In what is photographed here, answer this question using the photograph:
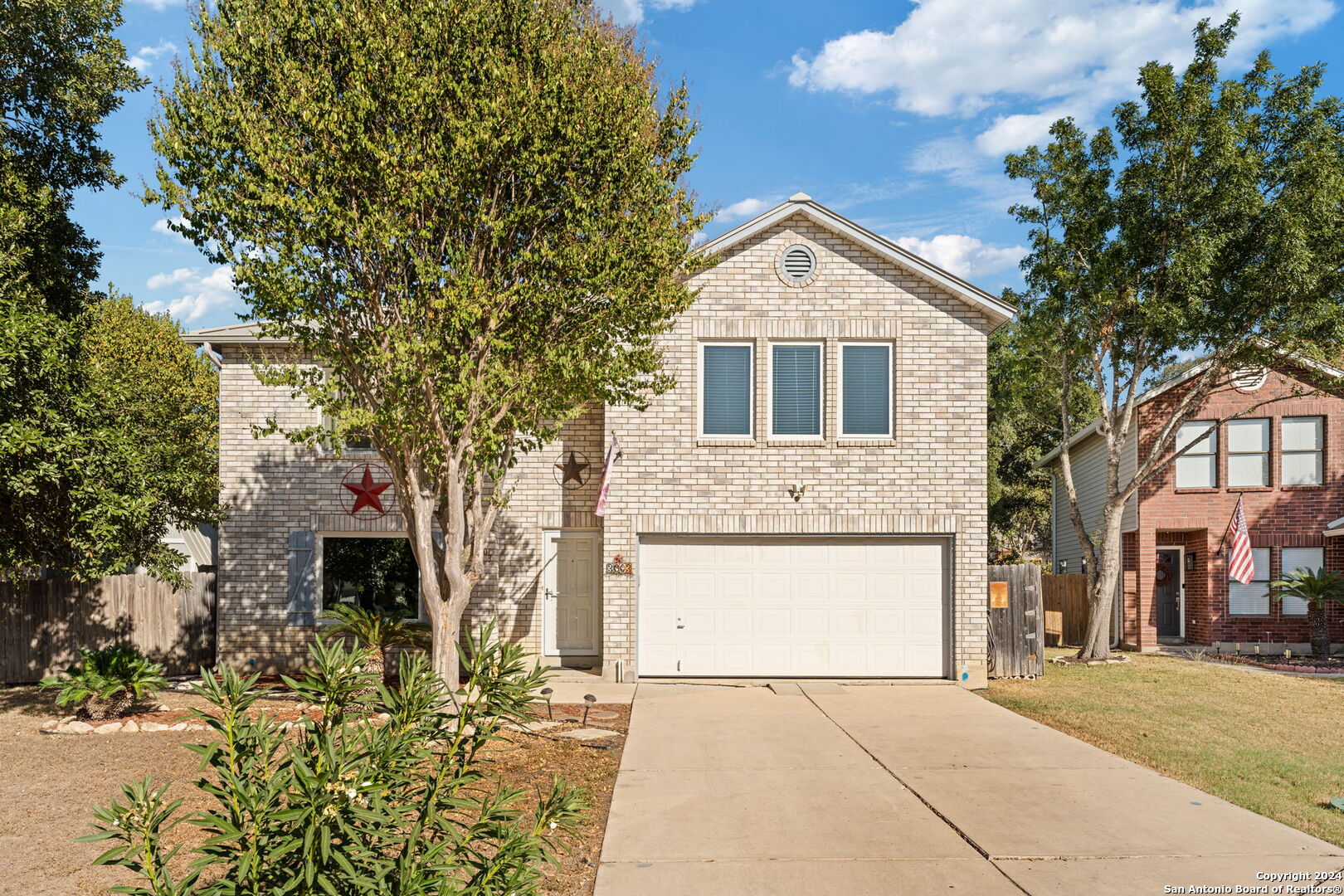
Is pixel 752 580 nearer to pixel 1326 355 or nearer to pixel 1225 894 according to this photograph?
pixel 1225 894

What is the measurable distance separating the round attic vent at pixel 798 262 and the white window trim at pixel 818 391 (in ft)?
3.33

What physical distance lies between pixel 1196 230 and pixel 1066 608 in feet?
31.5

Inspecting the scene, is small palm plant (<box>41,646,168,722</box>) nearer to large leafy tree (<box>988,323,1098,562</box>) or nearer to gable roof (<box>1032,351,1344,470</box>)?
gable roof (<box>1032,351,1344,470</box>)

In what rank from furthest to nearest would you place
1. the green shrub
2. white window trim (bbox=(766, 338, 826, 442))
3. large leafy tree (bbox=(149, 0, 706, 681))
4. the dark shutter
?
the dark shutter < white window trim (bbox=(766, 338, 826, 442)) < large leafy tree (bbox=(149, 0, 706, 681)) < the green shrub

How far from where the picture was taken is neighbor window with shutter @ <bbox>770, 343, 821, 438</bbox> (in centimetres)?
1510

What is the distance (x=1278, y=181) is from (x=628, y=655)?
14.0m

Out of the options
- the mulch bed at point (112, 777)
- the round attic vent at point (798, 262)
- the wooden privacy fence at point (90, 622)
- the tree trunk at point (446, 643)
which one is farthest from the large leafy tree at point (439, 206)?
the wooden privacy fence at point (90, 622)

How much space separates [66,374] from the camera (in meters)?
12.4

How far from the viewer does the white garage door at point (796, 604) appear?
15.2 metres

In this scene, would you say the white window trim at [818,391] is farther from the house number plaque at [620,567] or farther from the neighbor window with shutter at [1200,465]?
the neighbor window with shutter at [1200,465]

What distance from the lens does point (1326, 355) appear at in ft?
57.3

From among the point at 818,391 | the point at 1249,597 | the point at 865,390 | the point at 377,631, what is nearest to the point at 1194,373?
the point at 1249,597

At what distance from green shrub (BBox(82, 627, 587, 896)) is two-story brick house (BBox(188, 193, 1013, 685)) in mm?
→ 11375

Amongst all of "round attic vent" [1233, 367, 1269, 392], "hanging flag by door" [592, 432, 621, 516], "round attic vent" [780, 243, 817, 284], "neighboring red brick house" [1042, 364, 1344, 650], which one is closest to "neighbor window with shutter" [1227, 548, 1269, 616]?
"neighboring red brick house" [1042, 364, 1344, 650]
